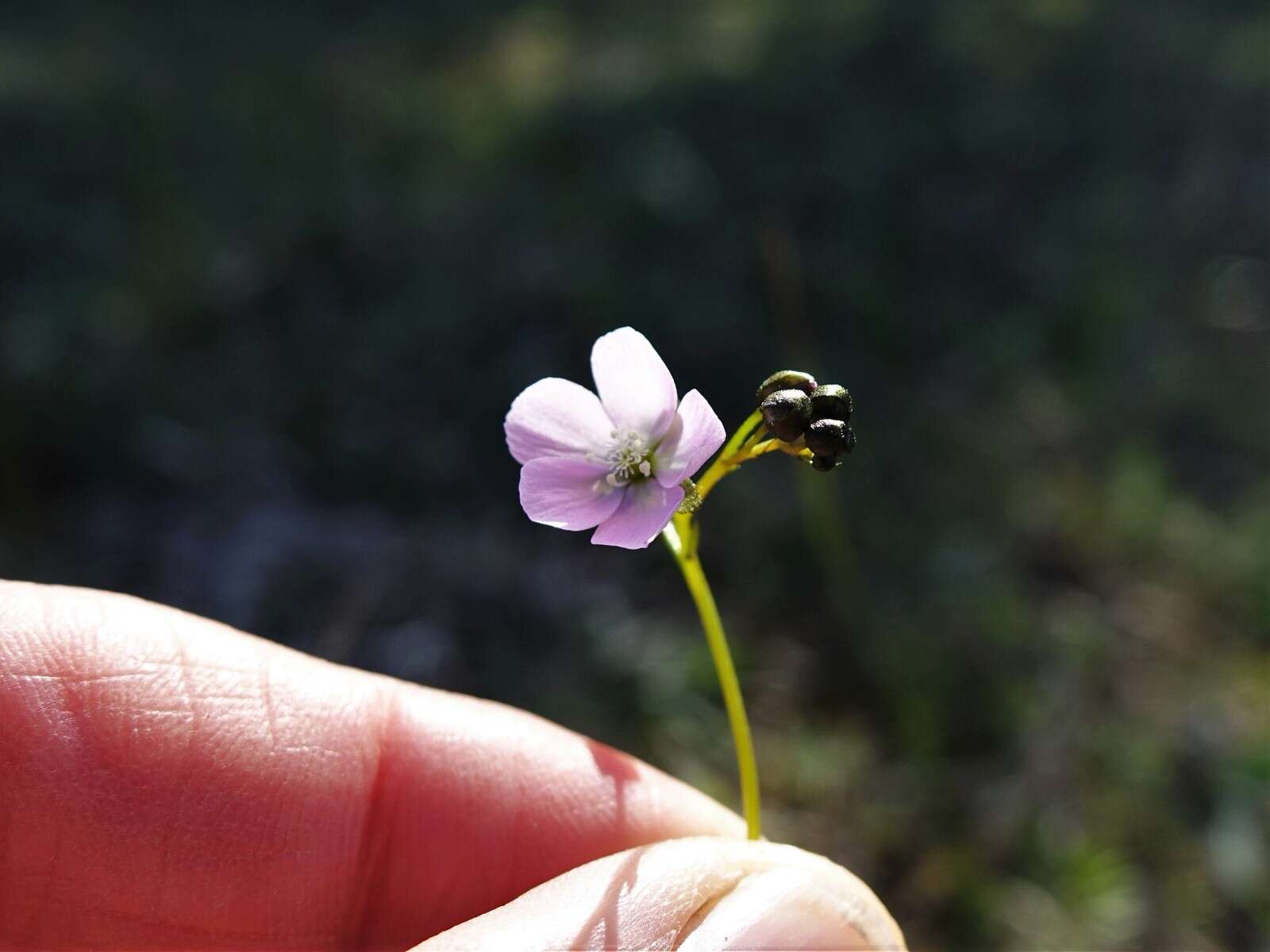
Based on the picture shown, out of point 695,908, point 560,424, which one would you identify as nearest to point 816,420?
point 560,424

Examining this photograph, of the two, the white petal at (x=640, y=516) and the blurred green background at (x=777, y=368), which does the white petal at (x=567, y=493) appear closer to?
the white petal at (x=640, y=516)

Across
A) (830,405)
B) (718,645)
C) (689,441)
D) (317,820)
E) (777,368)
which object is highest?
(830,405)

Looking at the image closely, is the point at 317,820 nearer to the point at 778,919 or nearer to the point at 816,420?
the point at 778,919

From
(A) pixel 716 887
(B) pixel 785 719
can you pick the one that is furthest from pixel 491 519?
(A) pixel 716 887

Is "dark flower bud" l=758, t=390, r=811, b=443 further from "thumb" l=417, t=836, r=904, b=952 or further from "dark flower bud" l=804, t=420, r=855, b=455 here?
"thumb" l=417, t=836, r=904, b=952

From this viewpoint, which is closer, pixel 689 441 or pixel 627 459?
pixel 689 441

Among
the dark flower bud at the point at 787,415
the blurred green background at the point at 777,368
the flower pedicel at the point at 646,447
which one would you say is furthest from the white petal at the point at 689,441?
the blurred green background at the point at 777,368
